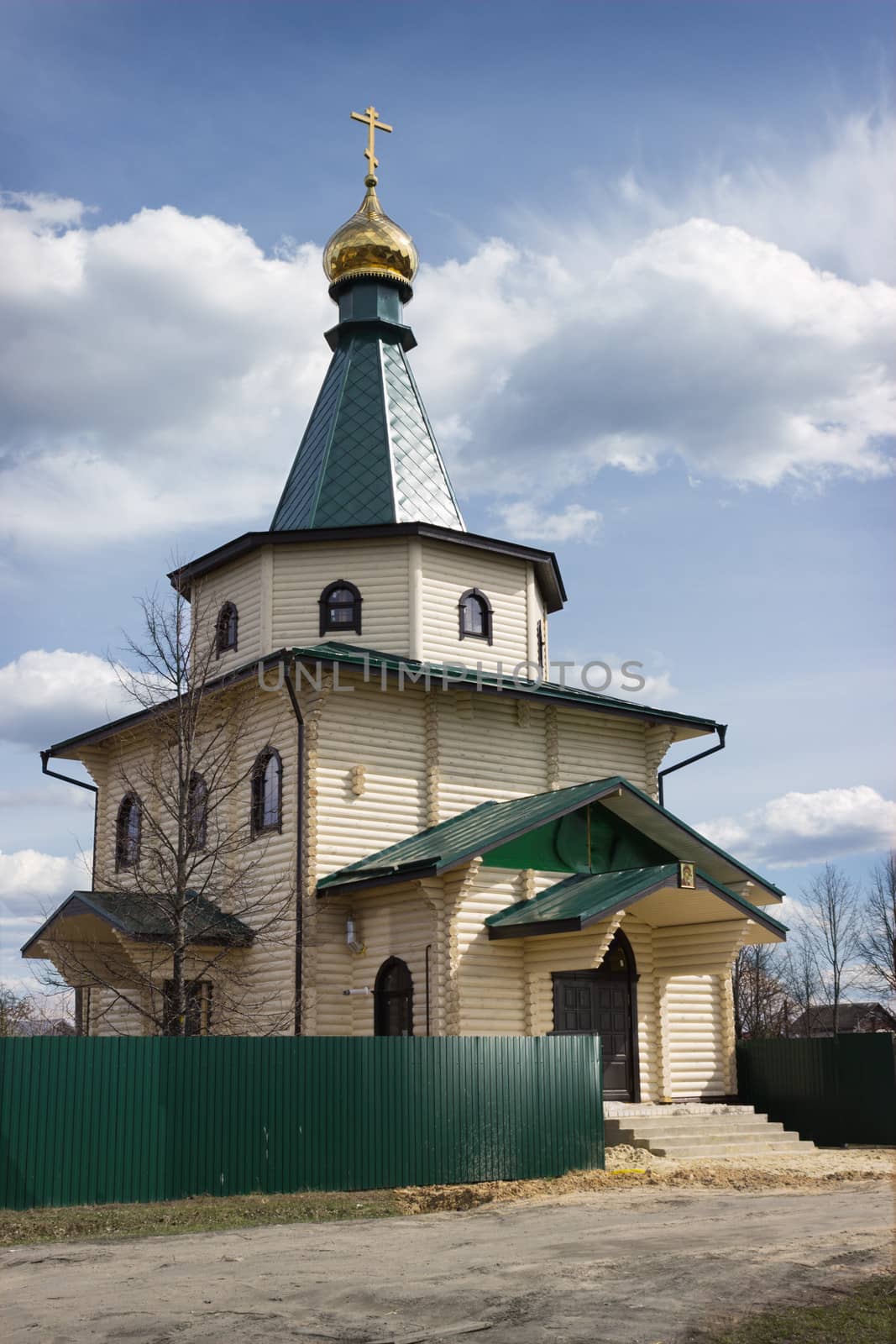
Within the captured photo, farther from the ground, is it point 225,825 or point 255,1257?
point 225,825

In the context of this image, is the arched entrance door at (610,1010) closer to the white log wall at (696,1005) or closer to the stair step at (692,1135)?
the white log wall at (696,1005)

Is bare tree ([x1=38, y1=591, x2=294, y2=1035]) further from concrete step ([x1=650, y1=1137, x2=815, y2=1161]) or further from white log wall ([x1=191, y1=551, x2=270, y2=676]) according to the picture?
concrete step ([x1=650, y1=1137, x2=815, y2=1161])

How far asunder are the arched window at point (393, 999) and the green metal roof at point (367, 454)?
7.98 metres

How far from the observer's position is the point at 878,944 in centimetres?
5203

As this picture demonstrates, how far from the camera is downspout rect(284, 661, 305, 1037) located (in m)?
18.9

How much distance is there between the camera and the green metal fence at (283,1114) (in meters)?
12.6

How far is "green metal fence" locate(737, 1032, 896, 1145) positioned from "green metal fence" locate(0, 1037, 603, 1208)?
5888mm

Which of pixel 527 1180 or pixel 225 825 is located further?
pixel 225 825

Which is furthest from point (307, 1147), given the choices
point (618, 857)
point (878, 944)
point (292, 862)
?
point (878, 944)

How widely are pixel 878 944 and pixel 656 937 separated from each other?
34935 mm

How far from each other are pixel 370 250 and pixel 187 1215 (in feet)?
63.0

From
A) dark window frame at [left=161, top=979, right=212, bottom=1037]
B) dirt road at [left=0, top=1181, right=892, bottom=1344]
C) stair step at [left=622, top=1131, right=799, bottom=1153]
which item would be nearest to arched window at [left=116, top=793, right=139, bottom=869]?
dark window frame at [left=161, top=979, right=212, bottom=1037]

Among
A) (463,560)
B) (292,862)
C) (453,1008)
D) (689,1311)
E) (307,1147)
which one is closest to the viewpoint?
(689,1311)

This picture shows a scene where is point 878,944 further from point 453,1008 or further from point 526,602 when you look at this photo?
point 453,1008
